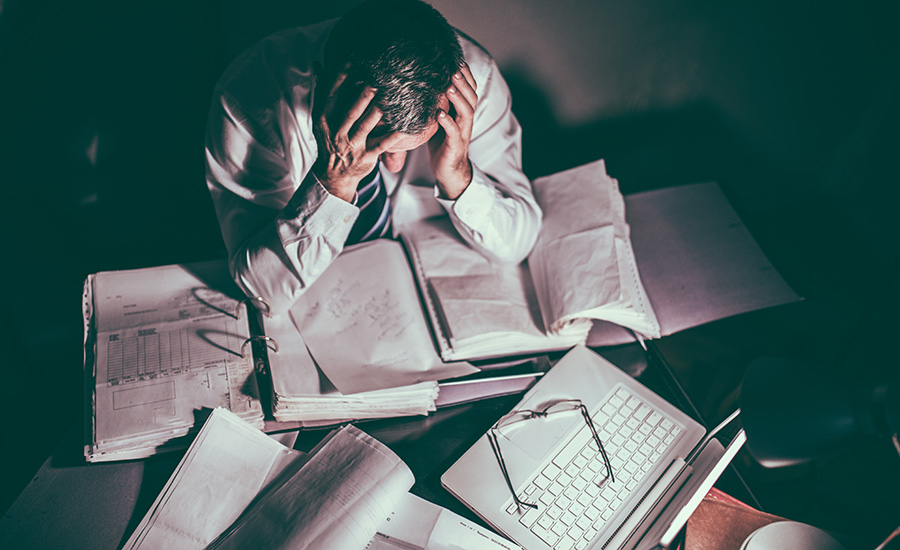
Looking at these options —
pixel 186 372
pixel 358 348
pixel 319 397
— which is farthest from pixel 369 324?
pixel 186 372

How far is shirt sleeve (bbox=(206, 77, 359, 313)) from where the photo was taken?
3.28 feet

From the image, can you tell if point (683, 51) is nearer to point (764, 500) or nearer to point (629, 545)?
→ point (764, 500)

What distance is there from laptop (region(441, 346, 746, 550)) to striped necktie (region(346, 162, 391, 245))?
49 centimetres

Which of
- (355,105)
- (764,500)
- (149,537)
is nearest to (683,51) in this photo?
(355,105)

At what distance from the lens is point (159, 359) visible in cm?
92

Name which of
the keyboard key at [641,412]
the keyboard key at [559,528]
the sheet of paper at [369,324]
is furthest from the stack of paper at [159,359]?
the keyboard key at [641,412]

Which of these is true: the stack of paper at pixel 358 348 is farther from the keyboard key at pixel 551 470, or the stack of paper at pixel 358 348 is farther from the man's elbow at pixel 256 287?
the keyboard key at pixel 551 470

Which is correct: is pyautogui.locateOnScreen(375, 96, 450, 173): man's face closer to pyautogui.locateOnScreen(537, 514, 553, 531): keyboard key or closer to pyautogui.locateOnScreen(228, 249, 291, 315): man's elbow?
pyautogui.locateOnScreen(228, 249, 291, 315): man's elbow

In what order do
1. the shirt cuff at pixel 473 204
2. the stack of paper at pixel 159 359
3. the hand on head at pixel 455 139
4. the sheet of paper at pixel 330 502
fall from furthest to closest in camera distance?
the shirt cuff at pixel 473 204
the hand on head at pixel 455 139
the stack of paper at pixel 159 359
the sheet of paper at pixel 330 502

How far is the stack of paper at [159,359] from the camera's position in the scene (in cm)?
84

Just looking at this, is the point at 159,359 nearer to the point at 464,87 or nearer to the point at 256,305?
the point at 256,305

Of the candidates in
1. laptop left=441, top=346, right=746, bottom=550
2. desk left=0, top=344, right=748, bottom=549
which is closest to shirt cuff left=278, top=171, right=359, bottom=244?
desk left=0, top=344, right=748, bottom=549

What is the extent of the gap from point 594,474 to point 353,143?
0.64 metres

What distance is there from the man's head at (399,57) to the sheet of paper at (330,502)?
1.66 feet
